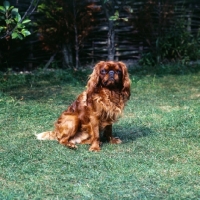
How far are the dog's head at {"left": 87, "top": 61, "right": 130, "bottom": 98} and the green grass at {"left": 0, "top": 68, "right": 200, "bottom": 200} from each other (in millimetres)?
708

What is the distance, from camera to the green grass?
4.58 metres

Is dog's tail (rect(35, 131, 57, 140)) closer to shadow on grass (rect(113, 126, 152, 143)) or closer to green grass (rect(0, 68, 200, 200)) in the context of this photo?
green grass (rect(0, 68, 200, 200))

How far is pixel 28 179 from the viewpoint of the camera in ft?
16.1

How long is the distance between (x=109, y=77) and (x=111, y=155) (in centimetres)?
90

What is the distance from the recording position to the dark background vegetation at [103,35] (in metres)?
12.2

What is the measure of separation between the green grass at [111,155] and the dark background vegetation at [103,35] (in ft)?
9.42

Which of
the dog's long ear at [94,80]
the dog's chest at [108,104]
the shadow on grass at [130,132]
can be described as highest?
the dog's long ear at [94,80]

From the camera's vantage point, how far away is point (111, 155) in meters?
5.72

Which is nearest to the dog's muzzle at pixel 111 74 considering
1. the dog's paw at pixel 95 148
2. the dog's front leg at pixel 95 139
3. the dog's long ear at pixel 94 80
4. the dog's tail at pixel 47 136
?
the dog's long ear at pixel 94 80

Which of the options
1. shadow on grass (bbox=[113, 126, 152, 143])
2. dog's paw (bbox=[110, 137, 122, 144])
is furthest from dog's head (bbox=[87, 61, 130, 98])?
shadow on grass (bbox=[113, 126, 152, 143])

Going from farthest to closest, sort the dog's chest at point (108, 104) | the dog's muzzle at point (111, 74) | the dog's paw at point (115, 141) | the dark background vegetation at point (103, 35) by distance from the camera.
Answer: the dark background vegetation at point (103, 35), the dog's paw at point (115, 141), the dog's chest at point (108, 104), the dog's muzzle at point (111, 74)

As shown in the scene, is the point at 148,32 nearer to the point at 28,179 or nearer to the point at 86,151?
the point at 86,151

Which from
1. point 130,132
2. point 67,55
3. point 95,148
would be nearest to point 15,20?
point 130,132

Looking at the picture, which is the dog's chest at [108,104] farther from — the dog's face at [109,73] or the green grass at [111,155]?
the green grass at [111,155]
